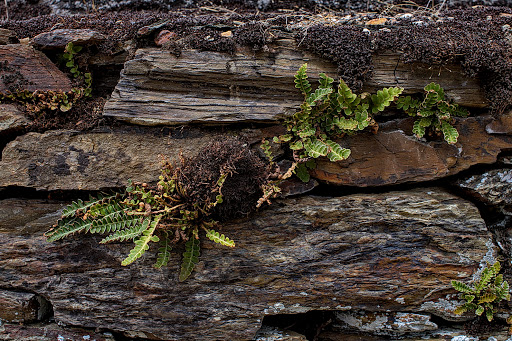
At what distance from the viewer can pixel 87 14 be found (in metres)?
5.32

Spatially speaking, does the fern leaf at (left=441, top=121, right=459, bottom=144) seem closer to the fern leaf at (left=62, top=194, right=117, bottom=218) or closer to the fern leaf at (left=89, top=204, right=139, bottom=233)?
the fern leaf at (left=89, top=204, right=139, bottom=233)

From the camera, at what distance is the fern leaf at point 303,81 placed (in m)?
4.10

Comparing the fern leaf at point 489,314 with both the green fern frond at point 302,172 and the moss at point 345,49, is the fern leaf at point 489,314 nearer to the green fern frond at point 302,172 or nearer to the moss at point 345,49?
the green fern frond at point 302,172

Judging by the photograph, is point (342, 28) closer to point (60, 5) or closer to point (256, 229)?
point (256, 229)

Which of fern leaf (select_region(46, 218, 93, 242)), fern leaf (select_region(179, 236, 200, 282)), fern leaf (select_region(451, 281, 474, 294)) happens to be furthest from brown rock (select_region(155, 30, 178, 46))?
fern leaf (select_region(451, 281, 474, 294))

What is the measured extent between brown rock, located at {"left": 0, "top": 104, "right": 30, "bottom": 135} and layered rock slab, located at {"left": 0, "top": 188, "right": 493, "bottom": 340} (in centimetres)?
113

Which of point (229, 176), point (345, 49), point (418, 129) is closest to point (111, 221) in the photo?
point (229, 176)

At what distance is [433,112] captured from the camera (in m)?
4.32

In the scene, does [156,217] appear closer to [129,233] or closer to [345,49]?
[129,233]

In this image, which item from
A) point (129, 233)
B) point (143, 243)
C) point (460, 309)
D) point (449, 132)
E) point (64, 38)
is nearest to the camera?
point (143, 243)

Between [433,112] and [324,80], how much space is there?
1280 millimetres

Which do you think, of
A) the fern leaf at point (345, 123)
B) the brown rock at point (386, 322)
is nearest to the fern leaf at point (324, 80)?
the fern leaf at point (345, 123)

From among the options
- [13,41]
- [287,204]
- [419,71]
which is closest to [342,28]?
[419,71]

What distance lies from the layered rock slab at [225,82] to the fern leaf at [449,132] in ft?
1.31
